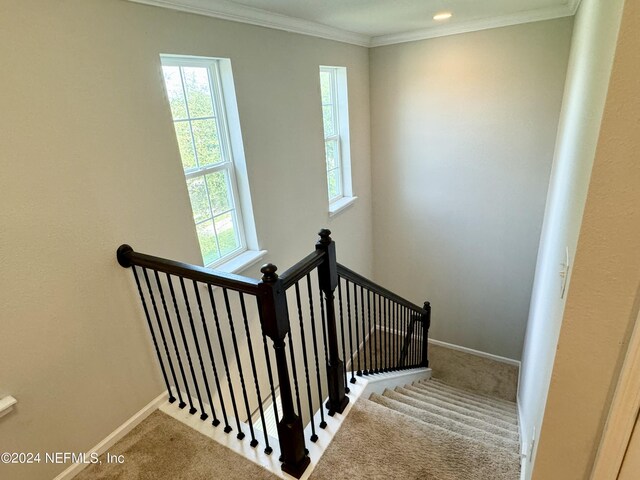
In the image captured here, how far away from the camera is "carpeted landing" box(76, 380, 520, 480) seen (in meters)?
1.67

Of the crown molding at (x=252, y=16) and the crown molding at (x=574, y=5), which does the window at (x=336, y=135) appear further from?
the crown molding at (x=574, y=5)

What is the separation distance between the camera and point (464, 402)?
3641mm

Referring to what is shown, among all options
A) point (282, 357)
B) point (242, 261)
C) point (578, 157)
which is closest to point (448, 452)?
point (282, 357)

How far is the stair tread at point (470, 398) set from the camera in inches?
144

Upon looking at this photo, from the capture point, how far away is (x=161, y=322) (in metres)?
2.11

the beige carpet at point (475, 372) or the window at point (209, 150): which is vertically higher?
the window at point (209, 150)

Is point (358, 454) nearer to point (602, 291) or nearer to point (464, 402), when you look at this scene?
point (602, 291)

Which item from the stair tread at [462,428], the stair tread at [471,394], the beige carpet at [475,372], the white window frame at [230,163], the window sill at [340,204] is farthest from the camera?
the beige carpet at [475,372]

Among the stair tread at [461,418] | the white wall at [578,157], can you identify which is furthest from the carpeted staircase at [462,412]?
the white wall at [578,157]

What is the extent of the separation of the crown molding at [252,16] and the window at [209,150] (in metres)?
0.29

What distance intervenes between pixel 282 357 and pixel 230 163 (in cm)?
178

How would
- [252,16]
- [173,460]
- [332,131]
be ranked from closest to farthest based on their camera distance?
1. [173,460]
2. [252,16]
3. [332,131]

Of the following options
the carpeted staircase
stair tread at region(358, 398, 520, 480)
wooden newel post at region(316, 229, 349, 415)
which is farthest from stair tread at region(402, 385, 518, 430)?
wooden newel post at region(316, 229, 349, 415)

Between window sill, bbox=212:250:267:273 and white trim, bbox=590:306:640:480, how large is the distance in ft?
7.31
